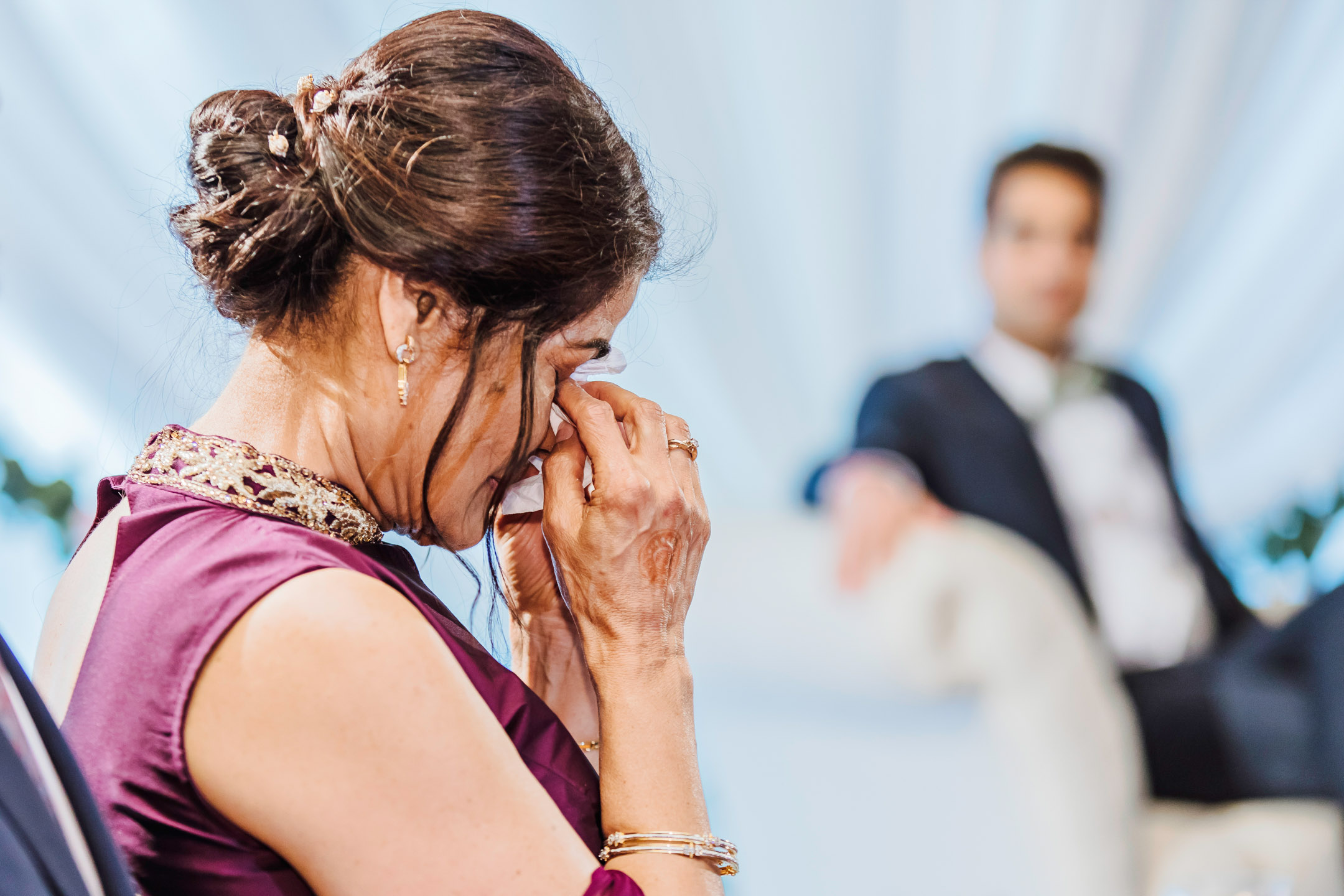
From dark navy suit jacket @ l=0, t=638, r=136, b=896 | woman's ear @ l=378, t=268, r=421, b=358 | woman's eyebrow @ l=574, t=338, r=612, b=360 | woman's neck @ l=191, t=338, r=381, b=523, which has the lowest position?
dark navy suit jacket @ l=0, t=638, r=136, b=896

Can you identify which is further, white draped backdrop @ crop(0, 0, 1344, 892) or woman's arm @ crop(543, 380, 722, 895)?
white draped backdrop @ crop(0, 0, 1344, 892)

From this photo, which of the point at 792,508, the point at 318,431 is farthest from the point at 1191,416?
the point at 318,431

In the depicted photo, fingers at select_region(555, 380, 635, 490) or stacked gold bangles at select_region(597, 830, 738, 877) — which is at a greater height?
fingers at select_region(555, 380, 635, 490)

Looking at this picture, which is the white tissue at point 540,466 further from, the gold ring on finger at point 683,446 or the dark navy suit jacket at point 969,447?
the dark navy suit jacket at point 969,447

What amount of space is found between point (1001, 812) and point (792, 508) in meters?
0.73

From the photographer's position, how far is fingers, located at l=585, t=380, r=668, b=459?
31.8 inches

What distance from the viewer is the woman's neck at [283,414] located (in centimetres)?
68

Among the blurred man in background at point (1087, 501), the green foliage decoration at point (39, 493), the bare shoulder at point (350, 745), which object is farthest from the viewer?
the blurred man in background at point (1087, 501)

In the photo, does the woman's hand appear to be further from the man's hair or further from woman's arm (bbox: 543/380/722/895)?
the man's hair

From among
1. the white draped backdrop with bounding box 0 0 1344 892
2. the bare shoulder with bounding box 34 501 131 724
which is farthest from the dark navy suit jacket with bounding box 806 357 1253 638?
the bare shoulder with bounding box 34 501 131 724

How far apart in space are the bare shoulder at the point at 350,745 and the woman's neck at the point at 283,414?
16cm

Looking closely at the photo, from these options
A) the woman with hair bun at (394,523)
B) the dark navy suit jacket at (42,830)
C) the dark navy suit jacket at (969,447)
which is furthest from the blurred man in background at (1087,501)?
the dark navy suit jacket at (42,830)

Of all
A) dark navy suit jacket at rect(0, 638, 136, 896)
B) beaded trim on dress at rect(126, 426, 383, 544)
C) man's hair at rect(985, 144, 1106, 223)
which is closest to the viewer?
dark navy suit jacket at rect(0, 638, 136, 896)

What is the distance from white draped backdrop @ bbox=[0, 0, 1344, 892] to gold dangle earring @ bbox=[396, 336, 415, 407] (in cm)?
102
